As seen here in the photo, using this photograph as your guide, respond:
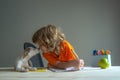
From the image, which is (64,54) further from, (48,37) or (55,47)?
(48,37)

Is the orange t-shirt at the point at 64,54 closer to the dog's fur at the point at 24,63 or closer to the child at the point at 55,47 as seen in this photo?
the child at the point at 55,47

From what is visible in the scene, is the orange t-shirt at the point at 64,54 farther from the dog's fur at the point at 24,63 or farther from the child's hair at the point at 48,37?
the dog's fur at the point at 24,63

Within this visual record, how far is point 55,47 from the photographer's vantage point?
189 cm

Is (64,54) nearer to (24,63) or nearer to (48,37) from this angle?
(48,37)

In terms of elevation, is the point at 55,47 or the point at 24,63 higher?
the point at 55,47

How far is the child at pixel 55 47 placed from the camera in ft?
5.98

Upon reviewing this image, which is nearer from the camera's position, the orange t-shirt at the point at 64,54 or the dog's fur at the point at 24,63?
the dog's fur at the point at 24,63

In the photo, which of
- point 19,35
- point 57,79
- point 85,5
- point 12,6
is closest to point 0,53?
point 19,35

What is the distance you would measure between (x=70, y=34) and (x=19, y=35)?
788mm

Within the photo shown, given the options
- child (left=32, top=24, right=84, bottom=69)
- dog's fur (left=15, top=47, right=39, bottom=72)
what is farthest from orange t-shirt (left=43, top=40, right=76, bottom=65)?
dog's fur (left=15, top=47, right=39, bottom=72)

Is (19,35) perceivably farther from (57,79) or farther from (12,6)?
(57,79)

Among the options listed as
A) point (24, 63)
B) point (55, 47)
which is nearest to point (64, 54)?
point (55, 47)

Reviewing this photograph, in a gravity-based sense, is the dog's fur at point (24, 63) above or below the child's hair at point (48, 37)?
below

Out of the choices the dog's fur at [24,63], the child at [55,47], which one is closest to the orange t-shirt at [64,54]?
the child at [55,47]
